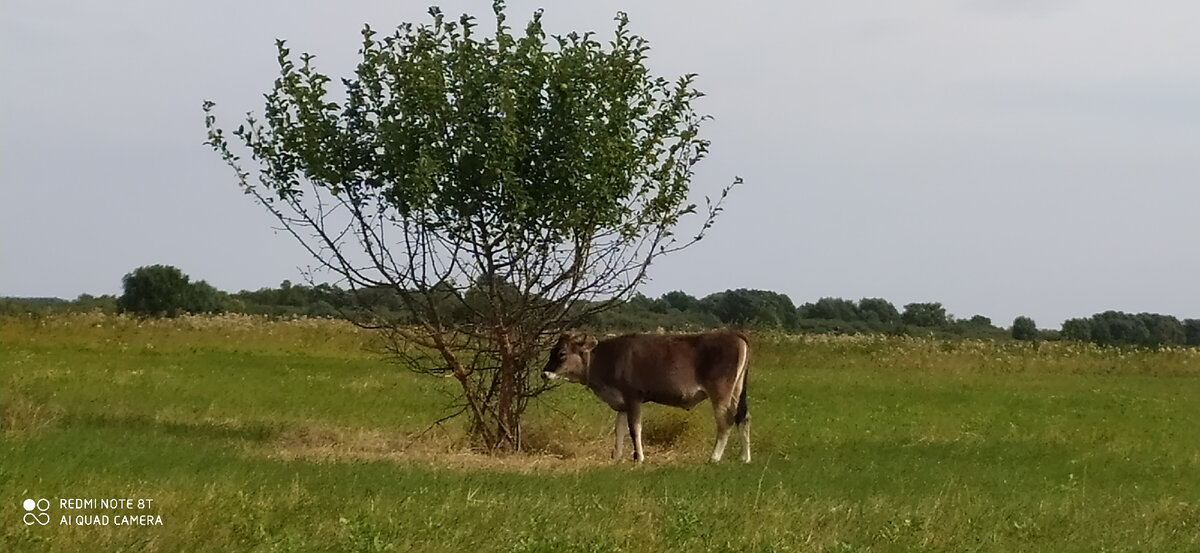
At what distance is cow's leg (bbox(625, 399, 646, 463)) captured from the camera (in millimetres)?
16344

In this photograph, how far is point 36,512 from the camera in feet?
30.6

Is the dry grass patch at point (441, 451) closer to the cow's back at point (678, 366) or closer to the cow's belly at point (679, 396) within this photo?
the cow's belly at point (679, 396)

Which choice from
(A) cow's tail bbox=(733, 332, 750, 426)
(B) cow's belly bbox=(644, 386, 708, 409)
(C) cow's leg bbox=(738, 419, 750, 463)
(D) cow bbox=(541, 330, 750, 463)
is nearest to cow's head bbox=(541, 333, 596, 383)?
(D) cow bbox=(541, 330, 750, 463)

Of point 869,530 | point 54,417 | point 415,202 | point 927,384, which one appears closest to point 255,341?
point 927,384

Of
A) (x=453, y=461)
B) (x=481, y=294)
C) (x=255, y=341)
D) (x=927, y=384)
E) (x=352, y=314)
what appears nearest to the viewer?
(x=453, y=461)

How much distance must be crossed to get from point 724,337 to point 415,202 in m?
4.24

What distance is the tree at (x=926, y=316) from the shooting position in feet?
294

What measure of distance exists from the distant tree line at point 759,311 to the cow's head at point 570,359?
18908mm

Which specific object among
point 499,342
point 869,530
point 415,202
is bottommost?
point 869,530

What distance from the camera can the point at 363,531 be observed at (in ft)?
30.3

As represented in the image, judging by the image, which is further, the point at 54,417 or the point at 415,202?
the point at 54,417

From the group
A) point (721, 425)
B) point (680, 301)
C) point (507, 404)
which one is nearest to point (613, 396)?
point (507, 404)

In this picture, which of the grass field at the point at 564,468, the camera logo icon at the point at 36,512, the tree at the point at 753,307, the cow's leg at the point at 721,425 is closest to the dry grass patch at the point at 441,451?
the grass field at the point at 564,468

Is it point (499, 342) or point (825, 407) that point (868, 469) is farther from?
point (825, 407)
